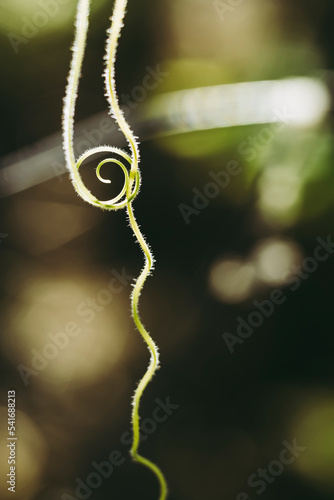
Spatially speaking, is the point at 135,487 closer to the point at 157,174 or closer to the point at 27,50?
the point at 157,174

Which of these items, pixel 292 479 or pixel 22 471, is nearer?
pixel 292 479

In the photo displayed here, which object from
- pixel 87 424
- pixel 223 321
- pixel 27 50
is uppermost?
pixel 27 50

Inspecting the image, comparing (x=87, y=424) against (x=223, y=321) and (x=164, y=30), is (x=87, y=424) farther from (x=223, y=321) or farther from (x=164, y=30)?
(x=164, y=30)

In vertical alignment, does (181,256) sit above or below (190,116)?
below

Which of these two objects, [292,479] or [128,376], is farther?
[128,376]

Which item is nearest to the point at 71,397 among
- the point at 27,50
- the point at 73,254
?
the point at 73,254

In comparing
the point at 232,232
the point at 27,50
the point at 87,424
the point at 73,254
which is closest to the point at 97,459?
the point at 87,424

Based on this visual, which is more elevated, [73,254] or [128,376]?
[73,254]
